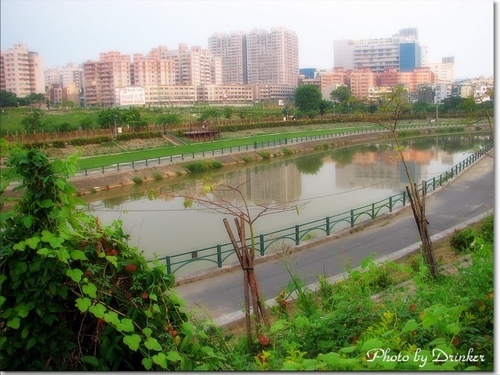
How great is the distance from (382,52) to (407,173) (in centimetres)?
111

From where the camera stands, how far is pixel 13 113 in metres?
3.41

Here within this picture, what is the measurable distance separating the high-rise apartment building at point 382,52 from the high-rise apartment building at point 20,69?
2.02m

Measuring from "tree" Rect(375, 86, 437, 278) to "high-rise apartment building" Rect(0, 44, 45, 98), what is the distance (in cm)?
286

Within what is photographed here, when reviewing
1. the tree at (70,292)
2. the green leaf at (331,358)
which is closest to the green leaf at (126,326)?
the tree at (70,292)

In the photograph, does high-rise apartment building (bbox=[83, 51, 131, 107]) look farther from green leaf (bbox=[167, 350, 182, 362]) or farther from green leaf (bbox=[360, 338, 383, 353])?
green leaf (bbox=[360, 338, 383, 353])

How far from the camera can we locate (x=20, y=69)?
3.45m

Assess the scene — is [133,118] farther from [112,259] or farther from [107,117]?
[112,259]

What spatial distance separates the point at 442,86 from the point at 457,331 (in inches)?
111

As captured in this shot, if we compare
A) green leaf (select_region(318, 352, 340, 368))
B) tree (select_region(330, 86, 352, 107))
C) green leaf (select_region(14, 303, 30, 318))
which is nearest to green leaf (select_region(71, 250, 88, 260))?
green leaf (select_region(14, 303, 30, 318))

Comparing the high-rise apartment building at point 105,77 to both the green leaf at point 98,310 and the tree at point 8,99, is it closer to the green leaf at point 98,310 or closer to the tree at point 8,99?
the tree at point 8,99

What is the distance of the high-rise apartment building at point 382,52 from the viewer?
12.6ft

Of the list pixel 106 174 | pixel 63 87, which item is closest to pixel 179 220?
pixel 106 174

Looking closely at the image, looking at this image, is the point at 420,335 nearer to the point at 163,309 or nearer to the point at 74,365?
the point at 163,309

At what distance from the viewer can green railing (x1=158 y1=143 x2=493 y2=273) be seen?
5531 millimetres
